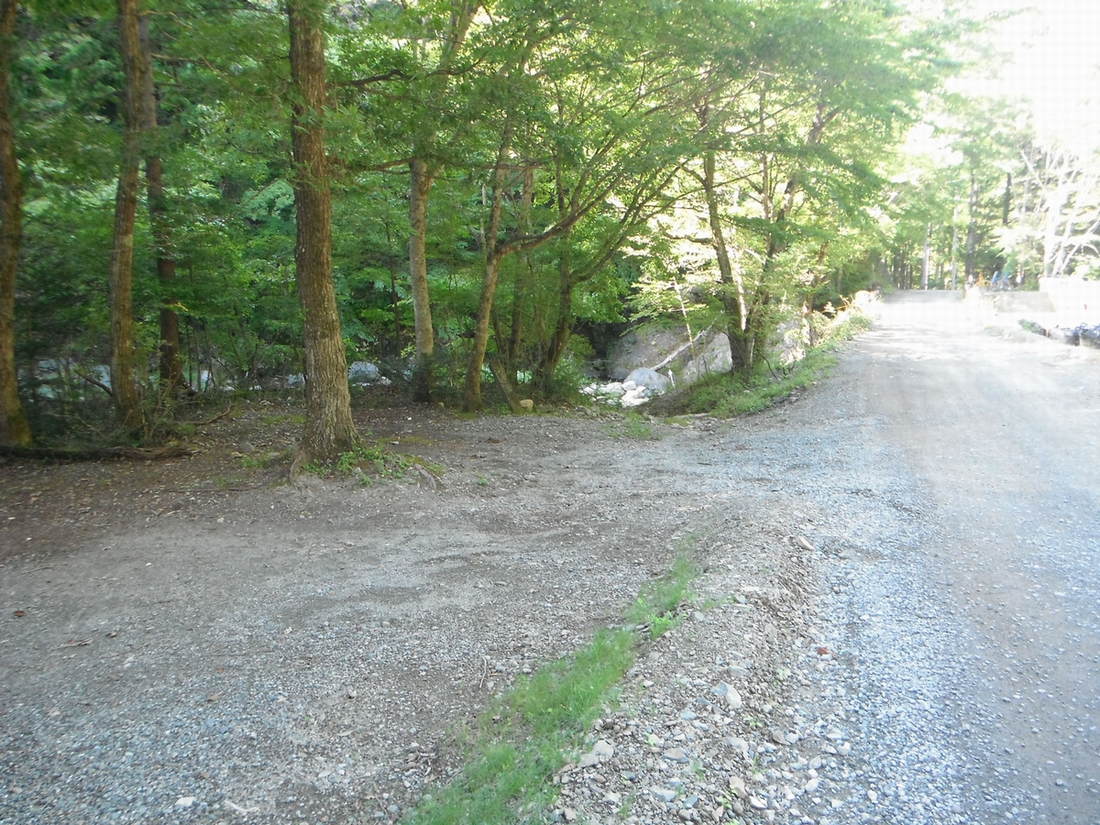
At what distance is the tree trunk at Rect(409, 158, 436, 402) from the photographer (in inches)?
494

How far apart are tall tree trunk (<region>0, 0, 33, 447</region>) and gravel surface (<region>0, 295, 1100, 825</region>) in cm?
70

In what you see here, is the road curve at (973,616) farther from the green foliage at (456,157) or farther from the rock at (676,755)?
the green foliage at (456,157)

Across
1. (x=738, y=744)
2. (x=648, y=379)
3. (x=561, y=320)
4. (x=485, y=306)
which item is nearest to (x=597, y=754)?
(x=738, y=744)

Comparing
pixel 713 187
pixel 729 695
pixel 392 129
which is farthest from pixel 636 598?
pixel 713 187

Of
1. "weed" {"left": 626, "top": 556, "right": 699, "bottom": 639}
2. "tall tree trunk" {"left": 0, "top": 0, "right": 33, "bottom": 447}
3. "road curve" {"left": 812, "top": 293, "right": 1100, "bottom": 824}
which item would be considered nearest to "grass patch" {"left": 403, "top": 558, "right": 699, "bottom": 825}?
"weed" {"left": 626, "top": 556, "right": 699, "bottom": 639}

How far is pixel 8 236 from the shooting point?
27.1 feet

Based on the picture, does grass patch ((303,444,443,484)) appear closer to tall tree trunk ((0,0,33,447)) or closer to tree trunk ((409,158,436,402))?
tall tree trunk ((0,0,33,447))

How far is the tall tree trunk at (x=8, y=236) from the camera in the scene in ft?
26.3

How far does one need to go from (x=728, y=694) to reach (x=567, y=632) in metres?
1.34

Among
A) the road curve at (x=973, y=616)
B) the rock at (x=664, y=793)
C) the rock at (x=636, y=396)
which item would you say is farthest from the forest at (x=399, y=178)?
the rock at (x=664, y=793)

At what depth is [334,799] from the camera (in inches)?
130

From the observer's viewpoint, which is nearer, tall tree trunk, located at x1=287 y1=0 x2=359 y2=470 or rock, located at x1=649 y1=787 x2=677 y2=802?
rock, located at x1=649 y1=787 x2=677 y2=802

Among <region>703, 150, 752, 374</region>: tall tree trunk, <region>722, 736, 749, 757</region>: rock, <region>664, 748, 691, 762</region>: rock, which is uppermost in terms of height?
<region>703, 150, 752, 374</region>: tall tree trunk

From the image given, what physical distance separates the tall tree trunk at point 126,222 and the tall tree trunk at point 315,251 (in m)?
1.94
